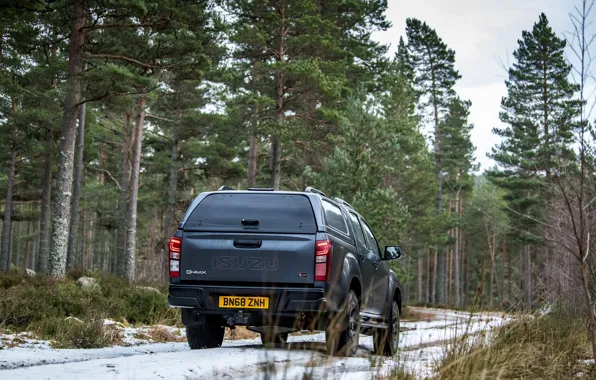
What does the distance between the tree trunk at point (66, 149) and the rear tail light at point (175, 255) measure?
1296 cm

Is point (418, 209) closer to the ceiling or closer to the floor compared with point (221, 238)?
closer to the ceiling

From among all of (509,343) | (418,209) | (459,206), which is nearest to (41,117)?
(509,343)

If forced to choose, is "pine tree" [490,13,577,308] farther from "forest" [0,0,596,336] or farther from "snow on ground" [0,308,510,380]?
"snow on ground" [0,308,510,380]

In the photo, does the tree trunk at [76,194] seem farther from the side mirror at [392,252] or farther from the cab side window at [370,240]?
the side mirror at [392,252]

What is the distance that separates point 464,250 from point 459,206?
16.7 ft

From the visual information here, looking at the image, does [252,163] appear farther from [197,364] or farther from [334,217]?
[197,364]

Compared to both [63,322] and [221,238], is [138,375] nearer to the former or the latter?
[221,238]

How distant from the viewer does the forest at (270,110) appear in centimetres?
1988

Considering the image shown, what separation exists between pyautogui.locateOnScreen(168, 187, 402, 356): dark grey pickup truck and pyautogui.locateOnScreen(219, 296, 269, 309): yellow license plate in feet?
0.04

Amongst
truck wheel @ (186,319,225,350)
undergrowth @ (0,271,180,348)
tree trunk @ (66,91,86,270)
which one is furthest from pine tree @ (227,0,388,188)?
truck wheel @ (186,319,225,350)

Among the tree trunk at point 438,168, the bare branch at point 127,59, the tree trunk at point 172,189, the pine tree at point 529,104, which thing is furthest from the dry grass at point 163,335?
the tree trunk at point 438,168

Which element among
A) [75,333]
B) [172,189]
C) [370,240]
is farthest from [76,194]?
[370,240]

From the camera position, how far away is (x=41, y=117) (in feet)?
94.0

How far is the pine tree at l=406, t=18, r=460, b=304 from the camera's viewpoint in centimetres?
5419
